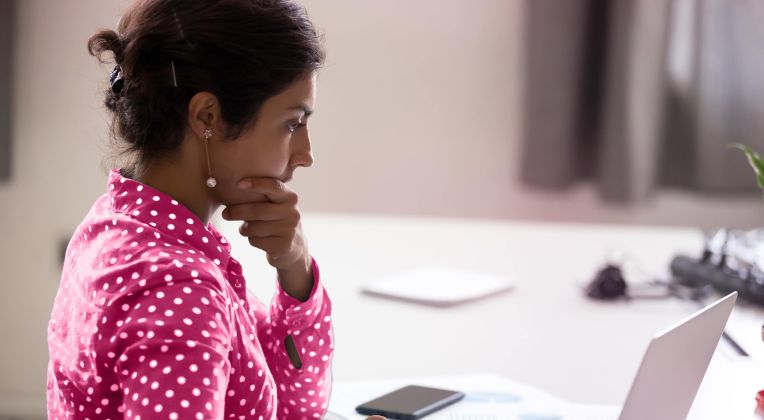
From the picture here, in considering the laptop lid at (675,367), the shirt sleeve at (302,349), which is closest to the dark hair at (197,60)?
the shirt sleeve at (302,349)

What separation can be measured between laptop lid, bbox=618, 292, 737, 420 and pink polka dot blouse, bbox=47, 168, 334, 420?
15.4 inches

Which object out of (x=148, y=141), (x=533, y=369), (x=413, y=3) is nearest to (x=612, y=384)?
(x=533, y=369)

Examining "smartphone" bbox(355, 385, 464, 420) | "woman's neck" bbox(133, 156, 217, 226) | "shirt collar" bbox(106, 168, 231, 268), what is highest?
"woman's neck" bbox(133, 156, 217, 226)

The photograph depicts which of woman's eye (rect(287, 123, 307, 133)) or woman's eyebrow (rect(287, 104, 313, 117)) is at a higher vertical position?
woman's eyebrow (rect(287, 104, 313, 117))

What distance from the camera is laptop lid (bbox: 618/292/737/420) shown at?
95 cm

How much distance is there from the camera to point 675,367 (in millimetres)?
1032

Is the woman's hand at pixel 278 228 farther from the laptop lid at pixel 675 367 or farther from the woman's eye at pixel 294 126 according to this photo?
the laptop lid at pixel 675 367

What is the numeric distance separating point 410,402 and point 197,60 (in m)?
0.54

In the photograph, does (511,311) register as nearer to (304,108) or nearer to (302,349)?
(302,349)

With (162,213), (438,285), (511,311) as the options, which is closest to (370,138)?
(438,285)

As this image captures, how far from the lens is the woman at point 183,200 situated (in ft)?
2.82

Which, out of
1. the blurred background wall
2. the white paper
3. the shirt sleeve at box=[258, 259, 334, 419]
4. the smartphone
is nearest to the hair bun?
the shirt sleeve at box=[258, 259, 334, 419]

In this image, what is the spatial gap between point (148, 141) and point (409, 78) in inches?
55.6

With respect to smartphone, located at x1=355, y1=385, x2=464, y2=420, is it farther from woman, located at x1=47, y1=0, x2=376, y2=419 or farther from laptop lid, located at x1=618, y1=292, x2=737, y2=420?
laptop lid, located at x1=618, y1=292, x2=737, y2=420
